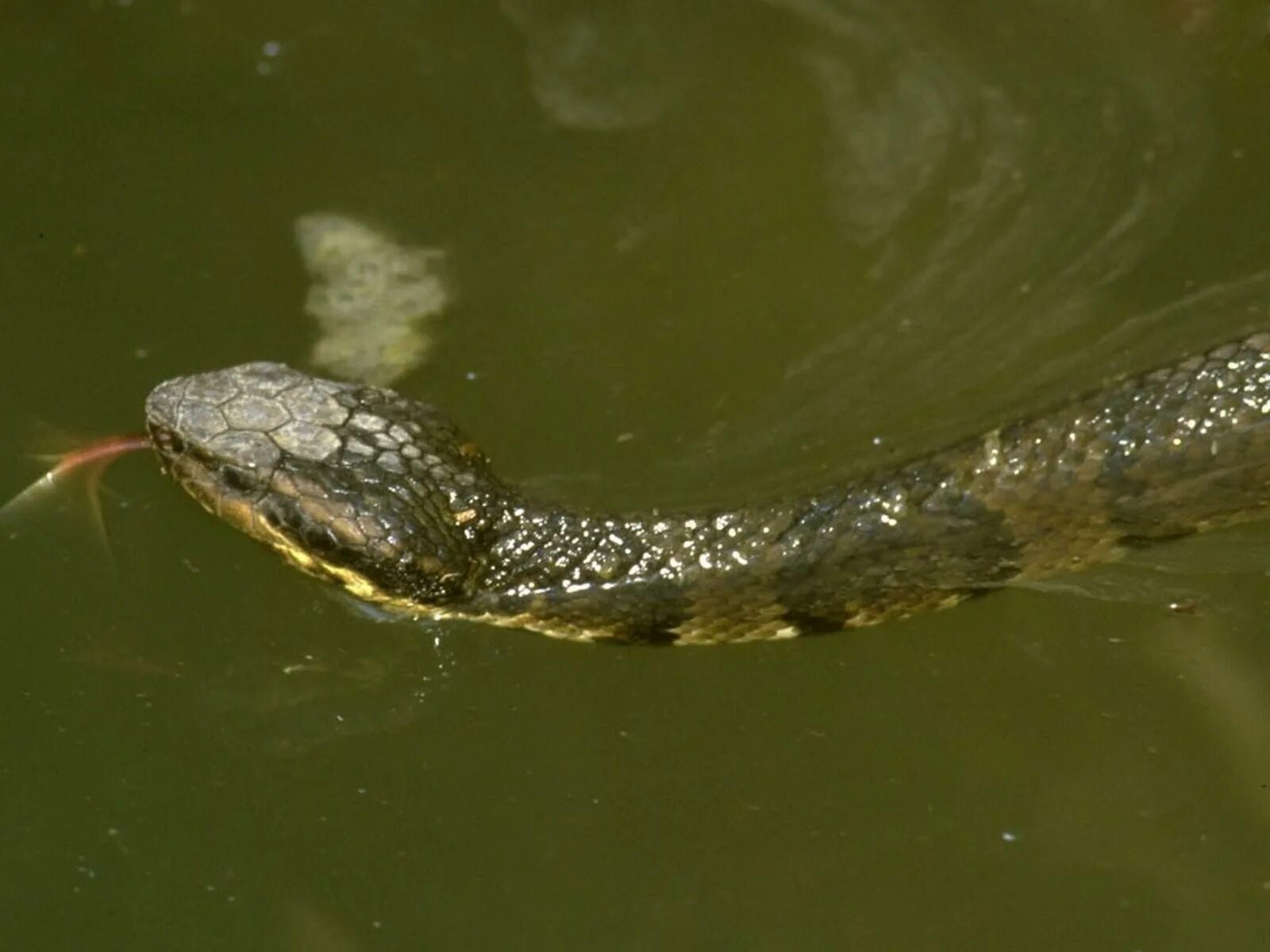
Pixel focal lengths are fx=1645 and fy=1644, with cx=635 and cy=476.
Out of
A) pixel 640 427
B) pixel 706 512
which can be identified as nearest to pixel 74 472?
pixel 640 427

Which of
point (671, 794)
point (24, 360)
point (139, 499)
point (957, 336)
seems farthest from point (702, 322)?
point (24, 360)

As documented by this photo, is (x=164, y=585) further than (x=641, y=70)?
No

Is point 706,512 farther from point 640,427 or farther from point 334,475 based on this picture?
point 334,475

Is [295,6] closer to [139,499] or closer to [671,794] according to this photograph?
[139,499]

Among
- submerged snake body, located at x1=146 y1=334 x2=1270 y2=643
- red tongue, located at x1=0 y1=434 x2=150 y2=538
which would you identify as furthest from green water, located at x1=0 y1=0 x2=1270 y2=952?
submerged snake body, located at x1=146 y1=334 x2=1270 y2=643

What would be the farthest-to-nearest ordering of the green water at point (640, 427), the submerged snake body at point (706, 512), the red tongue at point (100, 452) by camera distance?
the red tongue at point (100, 452) → the green water at point (640, 427) → the submerged snake body at point (706, 512)

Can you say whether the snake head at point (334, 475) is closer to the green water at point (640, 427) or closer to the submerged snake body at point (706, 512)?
the submerged snake body at point (706, 512)

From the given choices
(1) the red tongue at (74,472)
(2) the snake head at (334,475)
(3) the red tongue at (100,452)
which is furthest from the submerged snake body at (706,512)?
(1) the red tongue at (74,472)
